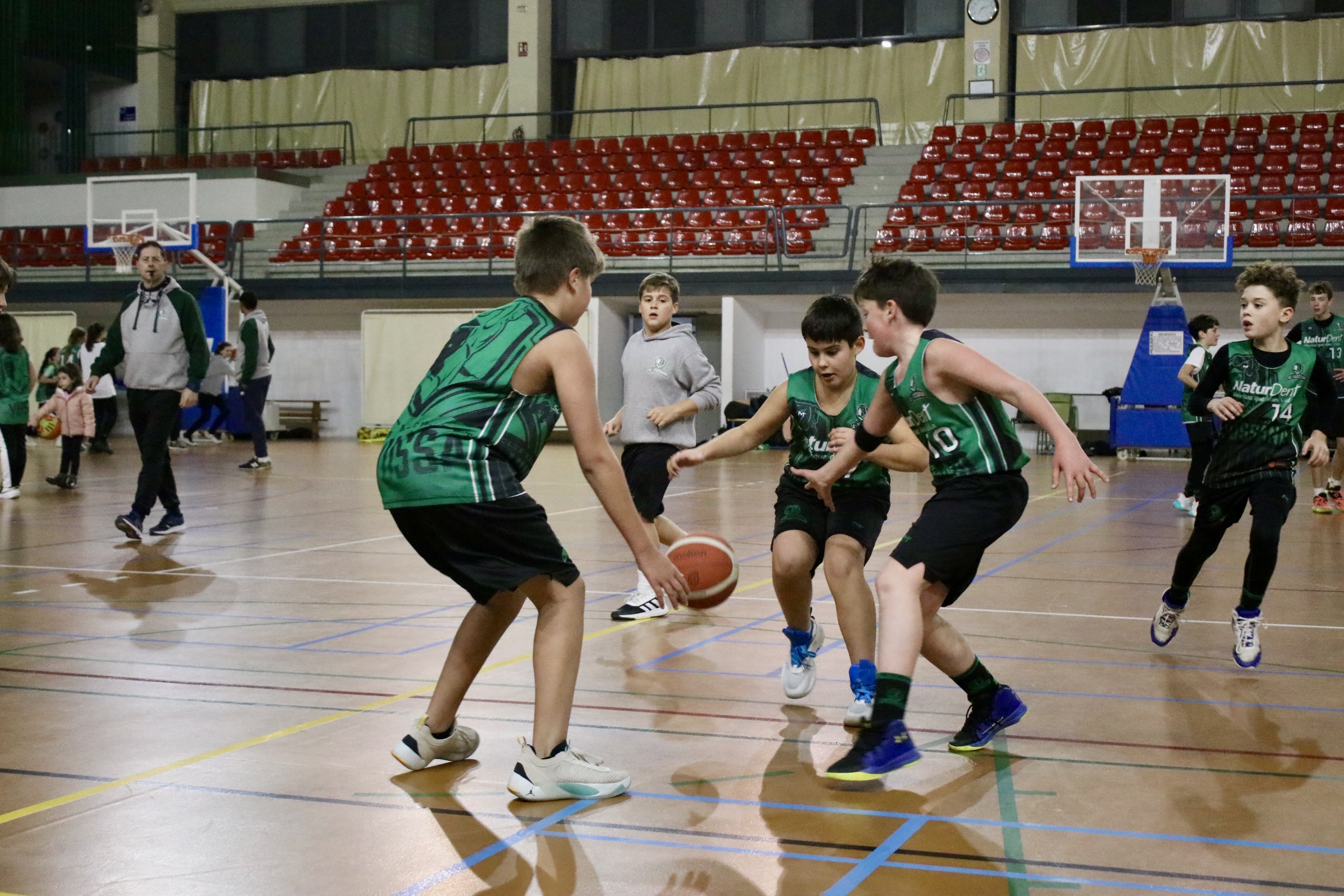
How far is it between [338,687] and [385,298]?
19.3m

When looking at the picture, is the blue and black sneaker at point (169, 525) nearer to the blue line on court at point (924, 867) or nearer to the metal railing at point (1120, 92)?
the blue line on court at point (924, 867)

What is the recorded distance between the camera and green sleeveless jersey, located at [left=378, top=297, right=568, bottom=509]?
3412 millimetres

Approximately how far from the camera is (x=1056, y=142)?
2233 centimetres

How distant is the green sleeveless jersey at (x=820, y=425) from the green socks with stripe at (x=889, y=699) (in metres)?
1.05

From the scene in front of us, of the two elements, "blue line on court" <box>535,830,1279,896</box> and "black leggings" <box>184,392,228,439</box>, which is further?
"black leggings" <box>184,392,228,439</box>

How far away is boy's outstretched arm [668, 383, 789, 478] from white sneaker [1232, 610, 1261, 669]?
191 cm

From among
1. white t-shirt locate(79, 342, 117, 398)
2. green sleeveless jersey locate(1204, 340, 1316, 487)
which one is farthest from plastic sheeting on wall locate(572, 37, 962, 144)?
green sleeveless jersey locate(1204, 340, 1316, 487)

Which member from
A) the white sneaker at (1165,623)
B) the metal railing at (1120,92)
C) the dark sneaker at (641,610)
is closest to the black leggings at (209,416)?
the metal railing at (1120,92)

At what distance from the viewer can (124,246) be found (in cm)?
2214

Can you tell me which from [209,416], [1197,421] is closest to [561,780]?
[1197,421]

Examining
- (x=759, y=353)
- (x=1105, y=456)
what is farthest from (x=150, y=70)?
(x=1105, y=456)

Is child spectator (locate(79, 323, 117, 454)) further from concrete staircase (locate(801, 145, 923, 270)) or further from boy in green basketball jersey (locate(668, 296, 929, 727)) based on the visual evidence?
boy in green basketball jersey (locate(668, 296, 929, 727))

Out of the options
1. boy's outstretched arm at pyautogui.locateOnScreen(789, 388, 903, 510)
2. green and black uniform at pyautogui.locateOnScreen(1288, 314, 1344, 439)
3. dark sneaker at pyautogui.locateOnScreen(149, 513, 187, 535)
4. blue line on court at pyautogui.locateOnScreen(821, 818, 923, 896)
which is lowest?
dark sneaker at pyautogui.locateOnScreen(149, 513, 187, 535)

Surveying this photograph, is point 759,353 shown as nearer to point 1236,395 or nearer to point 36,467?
point 36,467
